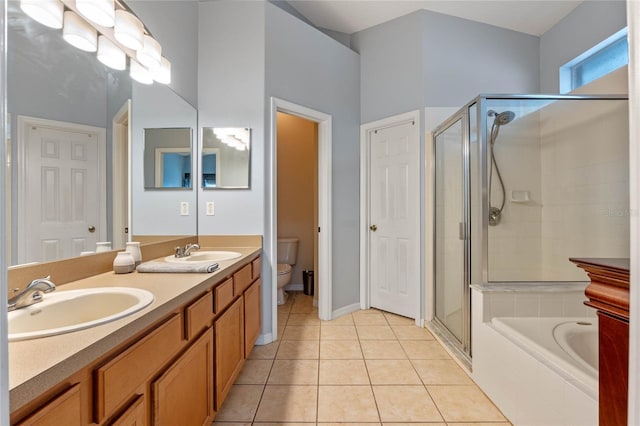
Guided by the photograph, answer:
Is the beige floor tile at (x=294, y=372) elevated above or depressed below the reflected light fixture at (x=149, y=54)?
below

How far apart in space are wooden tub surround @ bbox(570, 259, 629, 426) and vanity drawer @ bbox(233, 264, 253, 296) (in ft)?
5.07

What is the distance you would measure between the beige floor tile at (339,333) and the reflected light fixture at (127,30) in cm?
238

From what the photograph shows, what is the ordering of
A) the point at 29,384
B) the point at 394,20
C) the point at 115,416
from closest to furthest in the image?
the point at 29,384
the point at 115,416
the point at 394,20

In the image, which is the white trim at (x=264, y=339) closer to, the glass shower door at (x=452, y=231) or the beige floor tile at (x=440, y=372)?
the beige floor tile at (x=440, y=372)

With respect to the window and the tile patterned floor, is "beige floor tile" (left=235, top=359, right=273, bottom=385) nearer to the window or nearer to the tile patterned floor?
the tile patterned floor

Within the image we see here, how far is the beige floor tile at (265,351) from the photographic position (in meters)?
2.17

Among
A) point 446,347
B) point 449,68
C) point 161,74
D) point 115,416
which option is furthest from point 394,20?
point 115,416

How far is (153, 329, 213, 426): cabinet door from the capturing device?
927 mm

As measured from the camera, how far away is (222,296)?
1.50 meters

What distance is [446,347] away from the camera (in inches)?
89.7

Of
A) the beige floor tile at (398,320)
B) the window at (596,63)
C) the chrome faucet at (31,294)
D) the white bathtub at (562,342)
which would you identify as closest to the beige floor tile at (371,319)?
the beige floor tile at (398,320)

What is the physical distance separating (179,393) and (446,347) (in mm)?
1968

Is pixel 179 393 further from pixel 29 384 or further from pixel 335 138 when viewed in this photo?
pixel 335 138

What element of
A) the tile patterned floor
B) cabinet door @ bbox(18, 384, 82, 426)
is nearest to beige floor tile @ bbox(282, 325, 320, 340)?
the tile patterned floor
